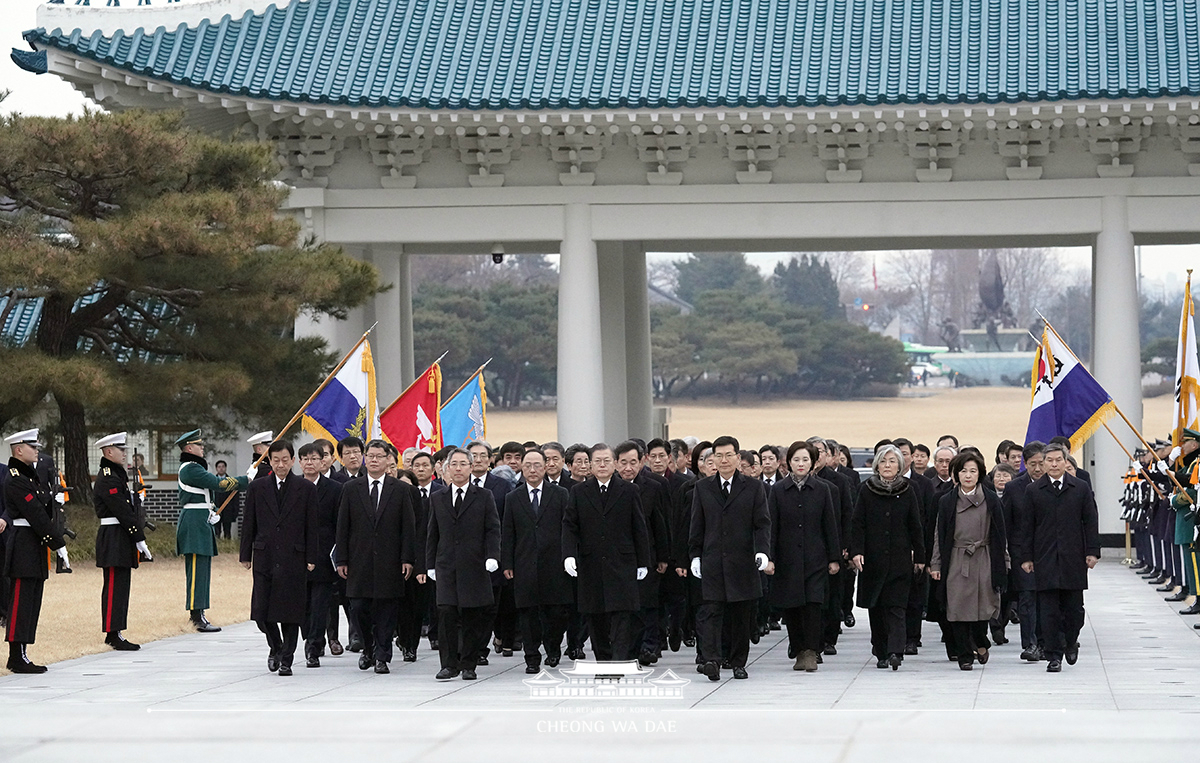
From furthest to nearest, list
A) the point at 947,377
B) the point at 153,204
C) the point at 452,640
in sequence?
1. the point at 947,377
2. the point at 153,204
3. the point at 452,640

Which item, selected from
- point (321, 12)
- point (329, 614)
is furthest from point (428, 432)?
point (321, 12)

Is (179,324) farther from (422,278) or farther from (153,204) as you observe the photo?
(422,278)

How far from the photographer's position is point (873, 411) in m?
58.2

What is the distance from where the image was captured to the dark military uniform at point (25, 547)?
11211mm

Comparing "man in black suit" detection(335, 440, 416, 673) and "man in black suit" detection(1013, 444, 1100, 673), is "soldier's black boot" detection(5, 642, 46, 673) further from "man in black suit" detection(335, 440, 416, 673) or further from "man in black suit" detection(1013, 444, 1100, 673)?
"man in black suit" detection(1013, 444, 1100, 673)

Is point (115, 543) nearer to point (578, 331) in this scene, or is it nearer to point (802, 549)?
point (802, 549)

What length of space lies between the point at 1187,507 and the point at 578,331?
914 centimetres

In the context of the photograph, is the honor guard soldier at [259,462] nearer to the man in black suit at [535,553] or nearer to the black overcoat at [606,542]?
the man in black suit at [535,553]

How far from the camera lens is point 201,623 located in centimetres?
1402

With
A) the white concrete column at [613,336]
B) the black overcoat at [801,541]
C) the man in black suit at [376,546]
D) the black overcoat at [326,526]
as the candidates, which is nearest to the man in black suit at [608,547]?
the black overcoat at [801,541]

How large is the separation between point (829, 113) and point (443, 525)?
33.9 ft

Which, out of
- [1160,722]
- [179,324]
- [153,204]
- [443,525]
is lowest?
[1160,722]

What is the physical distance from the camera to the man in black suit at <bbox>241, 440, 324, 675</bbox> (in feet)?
36.0

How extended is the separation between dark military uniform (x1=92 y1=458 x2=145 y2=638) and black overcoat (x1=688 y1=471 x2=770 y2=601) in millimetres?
4608
